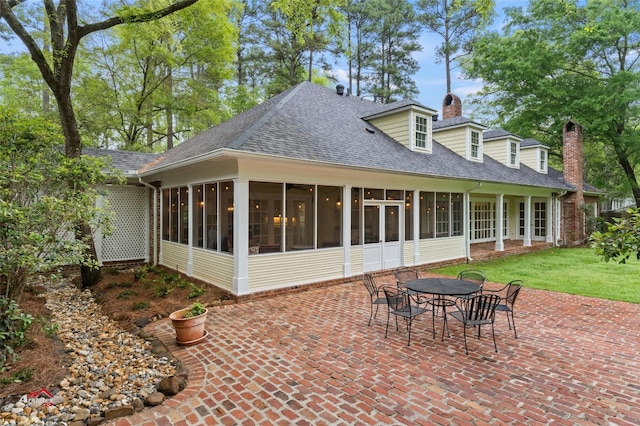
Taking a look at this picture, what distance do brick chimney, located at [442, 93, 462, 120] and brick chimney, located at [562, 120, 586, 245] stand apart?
544 centimetres

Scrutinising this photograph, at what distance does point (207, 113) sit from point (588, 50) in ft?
69.1

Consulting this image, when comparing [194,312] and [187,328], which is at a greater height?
[194,312]

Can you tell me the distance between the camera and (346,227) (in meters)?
8.70

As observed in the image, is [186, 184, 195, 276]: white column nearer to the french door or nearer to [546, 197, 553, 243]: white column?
the french door

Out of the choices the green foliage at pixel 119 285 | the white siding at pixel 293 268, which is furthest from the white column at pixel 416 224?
the green foliage at pixel 119 285

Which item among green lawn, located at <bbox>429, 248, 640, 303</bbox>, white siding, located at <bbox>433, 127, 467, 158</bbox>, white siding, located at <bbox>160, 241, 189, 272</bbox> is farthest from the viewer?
white siding, located at <bbox>433, 127, 467, 158</bbox>

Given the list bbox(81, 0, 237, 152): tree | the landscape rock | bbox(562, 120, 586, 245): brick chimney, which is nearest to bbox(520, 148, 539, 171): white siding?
bbox(562, 120, 586, 245): brick chimney

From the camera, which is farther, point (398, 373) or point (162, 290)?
point (162, 290)

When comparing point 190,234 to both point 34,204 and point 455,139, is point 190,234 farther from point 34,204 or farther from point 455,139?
point 455,139

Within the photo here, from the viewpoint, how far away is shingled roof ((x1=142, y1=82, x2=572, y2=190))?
287 inches

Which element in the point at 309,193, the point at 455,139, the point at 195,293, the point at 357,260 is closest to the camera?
the point at 195,293

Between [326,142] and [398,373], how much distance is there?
6161 mm

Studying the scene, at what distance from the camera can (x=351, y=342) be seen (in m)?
4.75

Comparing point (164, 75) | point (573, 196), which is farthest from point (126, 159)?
point (573, 196)
